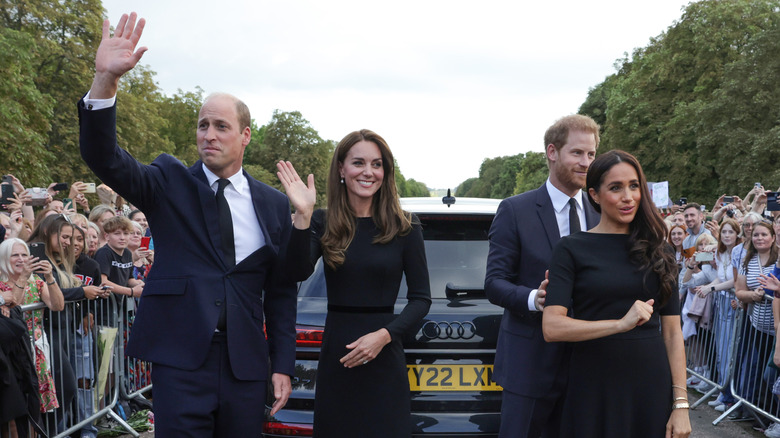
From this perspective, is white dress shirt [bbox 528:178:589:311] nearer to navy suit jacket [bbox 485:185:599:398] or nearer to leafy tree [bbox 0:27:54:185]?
navy suit jacket [bbox 485:185:599:398]

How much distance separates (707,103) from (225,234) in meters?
38.4

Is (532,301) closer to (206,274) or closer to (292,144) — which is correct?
(206,274)

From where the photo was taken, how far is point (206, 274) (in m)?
3.27

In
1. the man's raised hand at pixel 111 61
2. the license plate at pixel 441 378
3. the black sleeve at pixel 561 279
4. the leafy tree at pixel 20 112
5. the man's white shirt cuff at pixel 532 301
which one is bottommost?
the license plate at pixel 441 378

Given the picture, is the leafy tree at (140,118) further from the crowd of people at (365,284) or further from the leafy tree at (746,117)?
the crowd of people at (365,284)

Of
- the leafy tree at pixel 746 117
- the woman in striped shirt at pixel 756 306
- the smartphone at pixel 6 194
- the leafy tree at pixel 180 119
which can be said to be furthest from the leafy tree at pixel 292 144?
the woman in striped shirt at pixel 756 306

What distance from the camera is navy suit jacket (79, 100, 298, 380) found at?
10.5ft

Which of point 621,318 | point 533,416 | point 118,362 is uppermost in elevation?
point 621,318

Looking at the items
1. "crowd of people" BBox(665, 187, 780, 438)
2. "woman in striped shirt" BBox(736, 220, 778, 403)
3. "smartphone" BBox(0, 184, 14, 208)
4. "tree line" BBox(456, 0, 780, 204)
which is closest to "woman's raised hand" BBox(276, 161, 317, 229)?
"crowd of people" BBox(665, 187, 780, 438)

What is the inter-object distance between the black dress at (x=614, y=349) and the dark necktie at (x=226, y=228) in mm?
1309

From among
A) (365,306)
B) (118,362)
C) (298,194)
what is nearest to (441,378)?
(365,306)

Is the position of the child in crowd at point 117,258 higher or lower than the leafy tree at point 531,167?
lower

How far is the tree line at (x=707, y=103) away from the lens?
34.8 m

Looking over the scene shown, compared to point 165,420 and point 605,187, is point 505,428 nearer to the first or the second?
point 605,187
